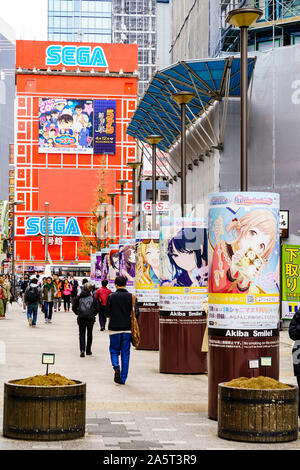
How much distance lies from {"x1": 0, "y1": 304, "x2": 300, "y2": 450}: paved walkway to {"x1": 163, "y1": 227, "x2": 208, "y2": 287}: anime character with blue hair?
1802 mm

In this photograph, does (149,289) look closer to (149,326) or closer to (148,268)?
(148,268)

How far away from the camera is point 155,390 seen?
1364 centimetres

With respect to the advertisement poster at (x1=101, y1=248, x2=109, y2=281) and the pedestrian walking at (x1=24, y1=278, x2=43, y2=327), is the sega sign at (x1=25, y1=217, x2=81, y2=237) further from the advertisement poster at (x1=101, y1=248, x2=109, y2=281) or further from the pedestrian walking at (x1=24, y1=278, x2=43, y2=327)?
the pedestrian walking at (x1=24, y1=278, x2=43, y2=327)

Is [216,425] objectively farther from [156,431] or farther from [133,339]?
[133,339]

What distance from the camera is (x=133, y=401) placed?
1229 cm

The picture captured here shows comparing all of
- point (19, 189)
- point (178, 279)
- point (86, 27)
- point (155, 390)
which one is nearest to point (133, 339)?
point (155, 390)

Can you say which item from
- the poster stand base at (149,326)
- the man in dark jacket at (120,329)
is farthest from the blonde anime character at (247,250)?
the poster stand base at (149,326)

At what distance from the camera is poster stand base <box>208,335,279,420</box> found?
34.9 ft

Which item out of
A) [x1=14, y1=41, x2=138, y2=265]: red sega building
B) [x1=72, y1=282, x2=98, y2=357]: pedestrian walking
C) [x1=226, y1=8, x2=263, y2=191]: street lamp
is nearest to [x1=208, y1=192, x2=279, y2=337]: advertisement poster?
[x1=226, y1=8, x2=263, y2=191]: street lamp

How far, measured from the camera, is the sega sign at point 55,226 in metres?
93.6

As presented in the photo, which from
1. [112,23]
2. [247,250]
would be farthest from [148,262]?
[112,23]

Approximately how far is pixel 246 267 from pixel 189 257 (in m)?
5.43

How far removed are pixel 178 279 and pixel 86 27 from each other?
15414 cm

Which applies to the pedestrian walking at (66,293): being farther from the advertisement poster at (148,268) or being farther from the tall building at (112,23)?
the tall building at (112,23)
